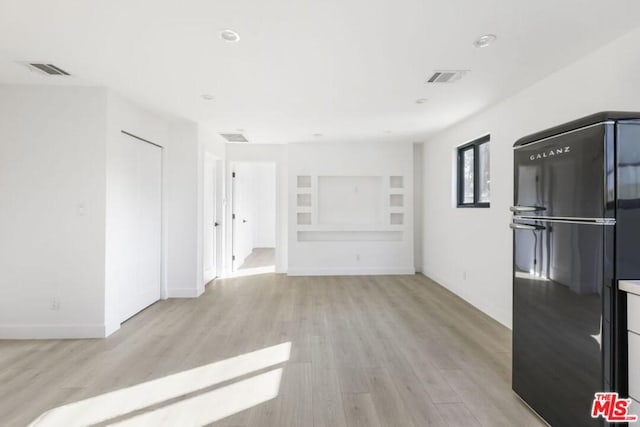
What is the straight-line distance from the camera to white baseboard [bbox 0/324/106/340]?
120 inches

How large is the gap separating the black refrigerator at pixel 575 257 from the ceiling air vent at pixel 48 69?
3.69 metres

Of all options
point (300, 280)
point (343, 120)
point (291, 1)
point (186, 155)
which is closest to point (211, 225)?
point (186, 155)

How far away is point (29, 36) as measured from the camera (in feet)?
7.13

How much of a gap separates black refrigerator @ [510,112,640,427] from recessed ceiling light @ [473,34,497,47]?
77cm

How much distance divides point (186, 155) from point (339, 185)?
2764 millimetres

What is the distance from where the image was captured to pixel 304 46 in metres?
2.27

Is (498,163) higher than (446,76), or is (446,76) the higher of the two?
(446,76)

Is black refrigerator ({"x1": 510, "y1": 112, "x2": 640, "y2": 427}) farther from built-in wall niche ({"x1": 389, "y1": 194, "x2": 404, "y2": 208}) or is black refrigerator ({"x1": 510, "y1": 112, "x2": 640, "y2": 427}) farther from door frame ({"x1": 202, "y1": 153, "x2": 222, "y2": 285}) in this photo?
door frame ({"x1": 202, "y1": 153, "x2": 222, "y2": 285})

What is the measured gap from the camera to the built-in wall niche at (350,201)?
6.00 metres

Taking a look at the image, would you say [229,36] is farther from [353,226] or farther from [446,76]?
[353,226]

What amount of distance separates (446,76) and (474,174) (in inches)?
76.0

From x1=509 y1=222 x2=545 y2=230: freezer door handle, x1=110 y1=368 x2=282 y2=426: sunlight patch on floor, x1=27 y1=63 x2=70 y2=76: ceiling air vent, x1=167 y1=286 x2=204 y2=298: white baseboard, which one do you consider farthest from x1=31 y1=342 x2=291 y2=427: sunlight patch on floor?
x1=27 y1=63 x2=70 y2=76: ceiling air vent

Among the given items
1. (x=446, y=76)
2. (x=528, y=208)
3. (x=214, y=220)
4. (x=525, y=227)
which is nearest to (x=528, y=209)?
(x=528, y=208)

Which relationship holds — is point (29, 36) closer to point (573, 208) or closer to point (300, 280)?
point (573, 208)
